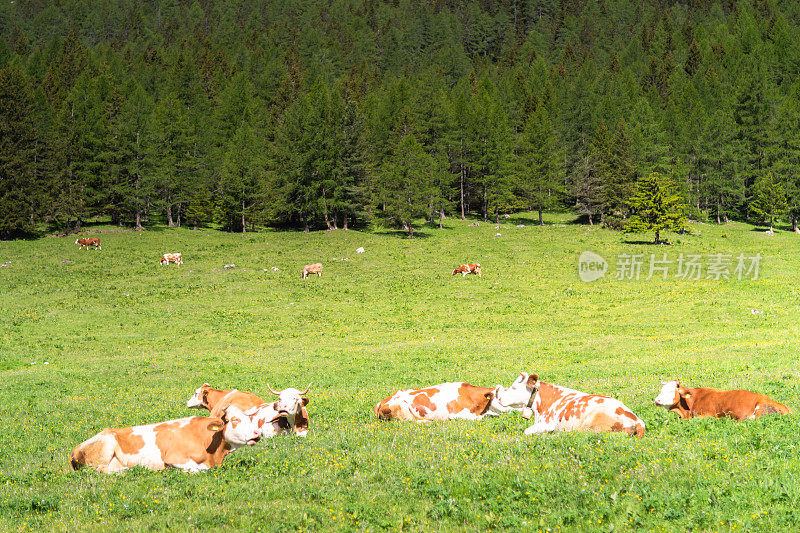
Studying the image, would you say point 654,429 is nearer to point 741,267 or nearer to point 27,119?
point 741,267

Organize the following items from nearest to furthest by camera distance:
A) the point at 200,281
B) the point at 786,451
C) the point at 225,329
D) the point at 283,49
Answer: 1. the point at 786,451
2. the point at 225,329
3. the point at 200,281
4. the point at 283,49

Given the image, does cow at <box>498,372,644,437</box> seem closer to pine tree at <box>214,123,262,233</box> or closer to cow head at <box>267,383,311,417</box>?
cow head at <box>267,383,311,417</box>

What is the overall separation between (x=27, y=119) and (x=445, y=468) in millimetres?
73840

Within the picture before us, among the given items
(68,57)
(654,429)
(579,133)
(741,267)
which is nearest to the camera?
(654,429)

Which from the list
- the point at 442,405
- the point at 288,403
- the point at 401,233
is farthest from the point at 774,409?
the point at 401,233

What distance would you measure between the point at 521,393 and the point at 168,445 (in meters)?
6.69

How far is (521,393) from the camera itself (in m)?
11.2

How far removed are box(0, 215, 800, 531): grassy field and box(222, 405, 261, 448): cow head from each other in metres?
0.40

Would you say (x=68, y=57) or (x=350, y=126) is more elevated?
(x=68, y=57)

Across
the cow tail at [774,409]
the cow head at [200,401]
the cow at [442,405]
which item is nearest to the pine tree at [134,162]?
the cow head at [200,401]

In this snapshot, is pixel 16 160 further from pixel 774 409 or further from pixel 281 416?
pixel 774 409

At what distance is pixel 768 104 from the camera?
8056cm

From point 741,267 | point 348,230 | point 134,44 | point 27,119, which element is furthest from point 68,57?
point 741,267

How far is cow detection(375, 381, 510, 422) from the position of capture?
1179 centimetres
